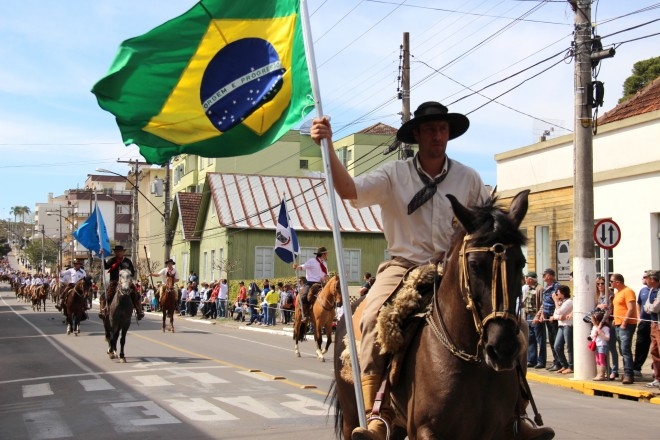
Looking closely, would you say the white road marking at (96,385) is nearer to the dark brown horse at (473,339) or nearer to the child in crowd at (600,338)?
the child in crowd at (600,338)

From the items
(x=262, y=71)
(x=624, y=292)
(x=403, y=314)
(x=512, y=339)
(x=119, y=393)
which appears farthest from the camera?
(x=624, y=292)

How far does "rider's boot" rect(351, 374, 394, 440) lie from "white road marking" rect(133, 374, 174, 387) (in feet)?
30.0

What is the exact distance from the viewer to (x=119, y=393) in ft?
42.8

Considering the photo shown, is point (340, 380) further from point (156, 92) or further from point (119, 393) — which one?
point (119, 393)

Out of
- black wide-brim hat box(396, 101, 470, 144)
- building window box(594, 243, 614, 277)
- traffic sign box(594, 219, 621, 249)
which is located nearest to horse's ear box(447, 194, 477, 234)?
black wide-brim hat box(396, 101, 470, 144)

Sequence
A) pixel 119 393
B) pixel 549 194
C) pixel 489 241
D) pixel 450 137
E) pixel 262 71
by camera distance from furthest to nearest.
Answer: pixel 549 194 → pixel 119 393 → pixel 262 71 → pixel 450 137 → pixel 489 241

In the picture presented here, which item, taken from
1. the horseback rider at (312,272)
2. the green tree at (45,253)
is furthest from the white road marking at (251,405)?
the green tree at (45,253)

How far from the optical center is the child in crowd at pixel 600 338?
51.0 ft

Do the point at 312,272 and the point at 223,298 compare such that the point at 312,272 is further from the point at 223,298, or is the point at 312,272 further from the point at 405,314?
the point at 223,298

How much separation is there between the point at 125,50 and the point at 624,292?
12672 mm

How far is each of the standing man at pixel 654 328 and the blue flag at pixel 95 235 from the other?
1446 cm

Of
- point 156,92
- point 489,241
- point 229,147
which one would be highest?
point 156,92

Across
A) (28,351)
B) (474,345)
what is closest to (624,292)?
(474,345)

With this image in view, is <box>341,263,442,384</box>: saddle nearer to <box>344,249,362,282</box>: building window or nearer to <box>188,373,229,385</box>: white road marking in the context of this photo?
<box>188,373,229,385</box>: white road marking
